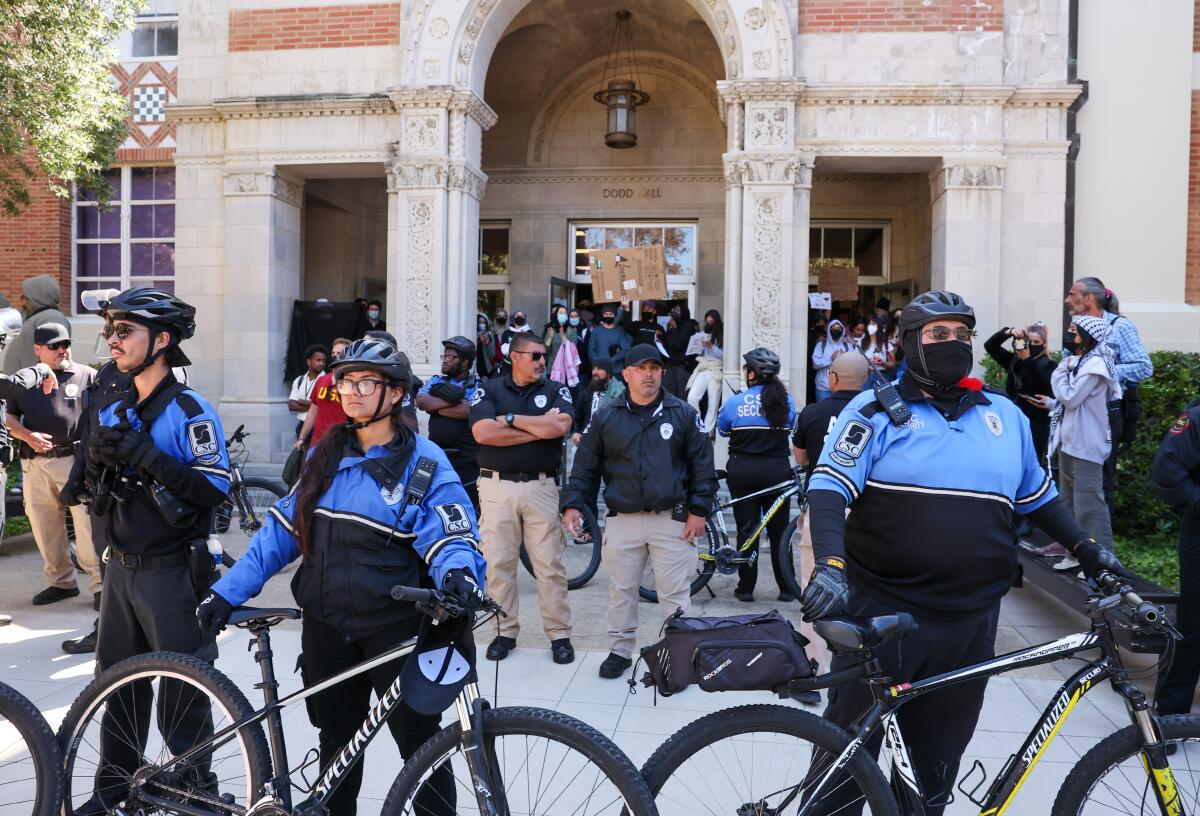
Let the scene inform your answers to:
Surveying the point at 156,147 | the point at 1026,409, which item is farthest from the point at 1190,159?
the point at 156,147

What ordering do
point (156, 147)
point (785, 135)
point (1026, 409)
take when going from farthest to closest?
1. point (156, 147)
2. point (785, 135)
3. point (1026, 409)

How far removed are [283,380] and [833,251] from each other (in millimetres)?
10139

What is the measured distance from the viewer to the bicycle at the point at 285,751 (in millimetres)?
2656

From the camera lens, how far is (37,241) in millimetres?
16031

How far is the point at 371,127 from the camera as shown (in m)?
13.0

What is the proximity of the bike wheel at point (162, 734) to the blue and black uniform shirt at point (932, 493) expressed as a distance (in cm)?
206

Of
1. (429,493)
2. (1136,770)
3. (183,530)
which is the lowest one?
(1136,770)

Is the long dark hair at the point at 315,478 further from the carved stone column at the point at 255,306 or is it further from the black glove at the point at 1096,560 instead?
the carved stone column at the point at 255,306

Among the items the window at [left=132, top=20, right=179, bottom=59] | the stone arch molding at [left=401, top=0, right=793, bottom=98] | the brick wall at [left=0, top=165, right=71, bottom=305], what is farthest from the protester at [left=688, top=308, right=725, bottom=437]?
the brick wall at [left=0, top=165, right=71, bottom=305]

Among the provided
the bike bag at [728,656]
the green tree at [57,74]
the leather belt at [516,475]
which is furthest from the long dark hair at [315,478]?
the green tree at [57,74]

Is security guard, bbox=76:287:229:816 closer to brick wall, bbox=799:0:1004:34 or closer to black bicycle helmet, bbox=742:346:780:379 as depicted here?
black bicycle helmet, bbox=742:346:780:379

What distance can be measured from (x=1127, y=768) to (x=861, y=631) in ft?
3.10

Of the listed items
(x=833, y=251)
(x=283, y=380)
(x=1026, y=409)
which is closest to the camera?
(x=1026, y=409)

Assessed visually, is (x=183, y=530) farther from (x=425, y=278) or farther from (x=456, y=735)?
(x=425, y=278)
